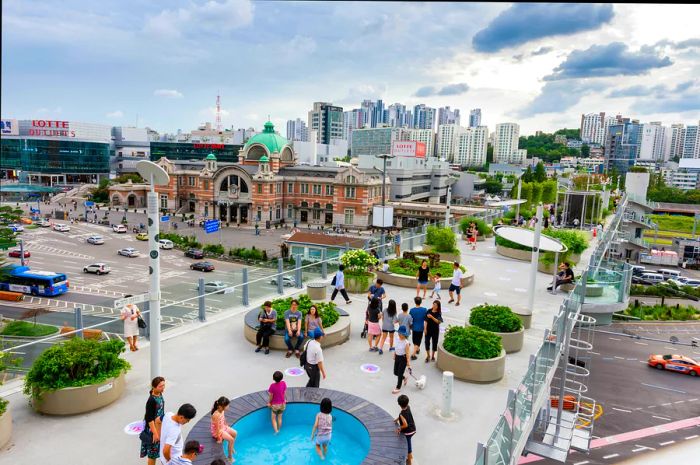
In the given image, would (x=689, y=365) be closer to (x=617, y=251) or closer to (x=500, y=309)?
(x=500, y=309)

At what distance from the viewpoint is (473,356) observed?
10242 mm

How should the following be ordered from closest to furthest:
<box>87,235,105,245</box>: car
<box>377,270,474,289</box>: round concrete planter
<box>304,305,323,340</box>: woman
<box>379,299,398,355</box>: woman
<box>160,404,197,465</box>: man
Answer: <box>160,404,197,465</box>: man → <box>304,305,323,340</box>: woman → <box>379,299,398,355</box>: woman → <box>377,270,474,289</box>: round concrete planter → <box>87,235,105,245</box>: car

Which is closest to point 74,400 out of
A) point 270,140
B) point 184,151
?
point 270,140

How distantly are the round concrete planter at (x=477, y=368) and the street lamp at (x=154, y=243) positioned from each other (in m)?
5.92

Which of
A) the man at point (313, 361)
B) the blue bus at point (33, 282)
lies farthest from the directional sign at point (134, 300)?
the blue bus at point (33, 282)

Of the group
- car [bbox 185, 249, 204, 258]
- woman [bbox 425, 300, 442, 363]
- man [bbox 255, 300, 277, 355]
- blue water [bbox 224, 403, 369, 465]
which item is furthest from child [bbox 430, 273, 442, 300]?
car [bbox 185, 249, 204, 258]

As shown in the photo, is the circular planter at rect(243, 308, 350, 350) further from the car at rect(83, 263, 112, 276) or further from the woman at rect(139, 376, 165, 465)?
the car at rect(83, 263, 112, 276)

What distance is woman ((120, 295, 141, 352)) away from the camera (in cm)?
1039

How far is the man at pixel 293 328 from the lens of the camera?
10.9 m

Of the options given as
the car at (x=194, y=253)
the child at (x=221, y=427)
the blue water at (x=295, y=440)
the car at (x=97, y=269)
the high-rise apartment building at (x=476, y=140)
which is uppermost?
the high-rise apartment building at (x=476, y=140)

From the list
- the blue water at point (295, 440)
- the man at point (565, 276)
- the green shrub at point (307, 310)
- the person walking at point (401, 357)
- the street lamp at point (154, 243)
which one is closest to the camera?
the blue water at point (295, 440)

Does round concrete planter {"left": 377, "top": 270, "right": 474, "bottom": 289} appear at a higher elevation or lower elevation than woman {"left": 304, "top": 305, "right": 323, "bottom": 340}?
lower

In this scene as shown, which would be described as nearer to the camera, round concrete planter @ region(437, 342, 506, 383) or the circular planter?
round concrete planter @ region(437, 342, 506, 383)

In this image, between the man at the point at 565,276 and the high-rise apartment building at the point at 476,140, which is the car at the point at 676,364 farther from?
the high-rise apartment building at the point at 476,140
